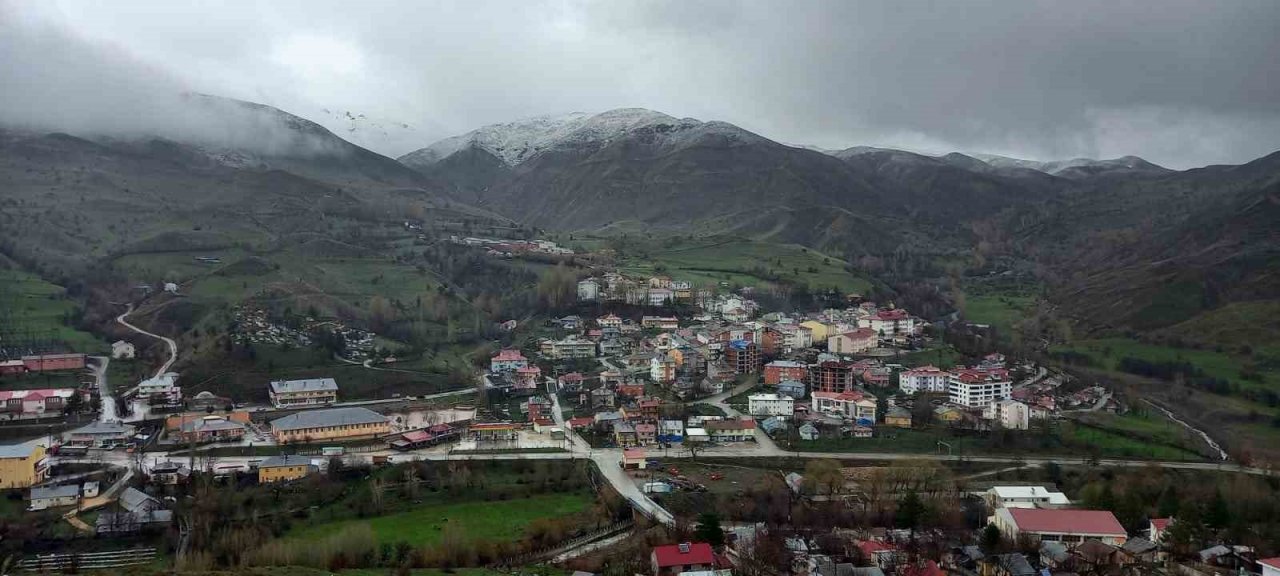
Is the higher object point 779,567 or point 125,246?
point 125,246

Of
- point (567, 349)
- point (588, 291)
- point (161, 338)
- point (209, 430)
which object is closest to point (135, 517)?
point (209, 430)

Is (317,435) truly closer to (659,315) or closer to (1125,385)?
(659,315)

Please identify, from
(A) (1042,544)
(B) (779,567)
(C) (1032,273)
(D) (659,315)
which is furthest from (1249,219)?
(B) (779,567)

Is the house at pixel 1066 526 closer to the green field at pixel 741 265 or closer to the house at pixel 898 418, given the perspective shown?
the house at pixel 898 418

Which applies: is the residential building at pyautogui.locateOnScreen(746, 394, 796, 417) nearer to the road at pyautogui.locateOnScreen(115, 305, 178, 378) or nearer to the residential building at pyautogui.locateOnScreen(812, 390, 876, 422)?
the residential building at pyautogui.locateOnScreen(812, 390, 876, 422)

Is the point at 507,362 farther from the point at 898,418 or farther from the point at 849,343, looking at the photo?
the point at 898,418

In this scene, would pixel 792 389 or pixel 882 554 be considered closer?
pixel 882 554

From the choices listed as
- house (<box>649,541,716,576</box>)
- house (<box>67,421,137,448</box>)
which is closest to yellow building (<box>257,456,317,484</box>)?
house (<box>67,421,137,448</box>)

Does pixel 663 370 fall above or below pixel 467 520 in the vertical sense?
above
